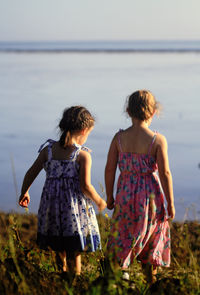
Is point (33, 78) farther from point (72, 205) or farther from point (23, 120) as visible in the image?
point (72, 205)

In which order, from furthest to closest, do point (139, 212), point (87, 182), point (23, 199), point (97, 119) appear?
point (97, 119) → point (23, 199) → point (139, 212) → point (87, 182)

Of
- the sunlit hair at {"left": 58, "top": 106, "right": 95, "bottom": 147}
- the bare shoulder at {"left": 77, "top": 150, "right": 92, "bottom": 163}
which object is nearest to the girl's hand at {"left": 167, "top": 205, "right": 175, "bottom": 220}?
the bare shoulder at {"left": 77, "top": 150, "right": 92, "bottom": 163}

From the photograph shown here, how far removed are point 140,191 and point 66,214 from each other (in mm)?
527

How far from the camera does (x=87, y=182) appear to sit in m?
3.95

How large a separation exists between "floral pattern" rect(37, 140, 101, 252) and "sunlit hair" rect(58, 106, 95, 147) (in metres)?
0.11

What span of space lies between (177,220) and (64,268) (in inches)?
131

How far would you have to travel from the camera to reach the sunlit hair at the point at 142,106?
411 centimetres

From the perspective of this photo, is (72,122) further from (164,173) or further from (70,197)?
(164,173)

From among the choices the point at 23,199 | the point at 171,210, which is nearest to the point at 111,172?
the point at 171,210

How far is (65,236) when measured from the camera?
156 inches

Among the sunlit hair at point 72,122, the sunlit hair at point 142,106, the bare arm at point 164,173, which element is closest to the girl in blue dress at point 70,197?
the sunlit hair at point 72,122

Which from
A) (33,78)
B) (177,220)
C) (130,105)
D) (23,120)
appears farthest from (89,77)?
(130,105)

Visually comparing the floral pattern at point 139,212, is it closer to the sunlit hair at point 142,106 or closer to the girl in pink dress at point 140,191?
the girl in pink dress at point 140,191

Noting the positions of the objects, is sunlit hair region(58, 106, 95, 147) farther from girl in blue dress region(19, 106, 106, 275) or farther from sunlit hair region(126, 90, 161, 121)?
sunlit hair region(126, 90, 161, 121)
